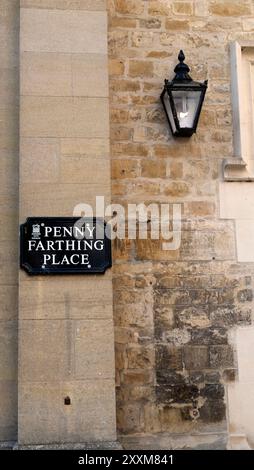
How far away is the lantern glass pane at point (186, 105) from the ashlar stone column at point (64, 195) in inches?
22.7

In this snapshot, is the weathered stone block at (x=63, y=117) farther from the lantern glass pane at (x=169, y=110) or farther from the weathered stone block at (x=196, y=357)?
the weathered stone block at (x=196, y=357)

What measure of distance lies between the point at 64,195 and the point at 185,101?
122cm

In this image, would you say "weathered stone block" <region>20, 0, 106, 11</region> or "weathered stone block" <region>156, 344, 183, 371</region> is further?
"weathered stone block" <region>20, 0, 106, 11</region>

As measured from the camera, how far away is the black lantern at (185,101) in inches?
212

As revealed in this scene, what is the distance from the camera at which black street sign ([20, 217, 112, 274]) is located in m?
4.86

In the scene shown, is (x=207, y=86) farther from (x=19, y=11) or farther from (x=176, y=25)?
(x=19, y=11)

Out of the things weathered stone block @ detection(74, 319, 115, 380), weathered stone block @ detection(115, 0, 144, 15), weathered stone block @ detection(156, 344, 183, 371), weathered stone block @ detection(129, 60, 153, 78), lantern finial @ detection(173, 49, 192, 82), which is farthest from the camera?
weathered stone block @ detection(115, 0, 144, 15)

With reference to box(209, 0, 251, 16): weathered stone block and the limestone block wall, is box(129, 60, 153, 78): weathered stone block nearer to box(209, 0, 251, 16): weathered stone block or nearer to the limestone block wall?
box(209, 0, 251, 16): weathered stone block

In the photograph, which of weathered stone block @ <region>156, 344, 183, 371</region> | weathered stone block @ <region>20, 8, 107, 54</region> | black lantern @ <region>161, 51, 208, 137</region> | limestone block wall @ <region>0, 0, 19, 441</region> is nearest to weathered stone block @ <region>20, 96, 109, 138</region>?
limestone block wall @ <region>0, 0, 19, 441</region>

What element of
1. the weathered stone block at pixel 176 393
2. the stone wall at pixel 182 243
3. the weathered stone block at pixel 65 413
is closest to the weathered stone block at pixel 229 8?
the stone wall at pixel 182 243

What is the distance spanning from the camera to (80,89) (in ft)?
17.0

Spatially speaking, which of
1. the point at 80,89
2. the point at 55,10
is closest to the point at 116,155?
the point at 80,89

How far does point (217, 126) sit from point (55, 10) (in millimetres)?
1515

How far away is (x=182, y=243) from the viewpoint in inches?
213
